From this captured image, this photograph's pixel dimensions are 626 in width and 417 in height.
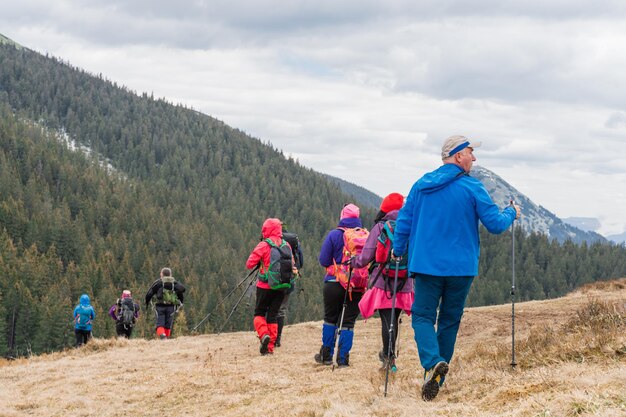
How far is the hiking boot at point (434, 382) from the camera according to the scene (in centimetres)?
689

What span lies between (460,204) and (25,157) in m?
176

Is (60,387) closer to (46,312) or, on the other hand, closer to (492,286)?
(46,312)

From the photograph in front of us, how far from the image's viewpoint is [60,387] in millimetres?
11352

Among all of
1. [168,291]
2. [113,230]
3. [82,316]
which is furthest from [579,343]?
[113,230]

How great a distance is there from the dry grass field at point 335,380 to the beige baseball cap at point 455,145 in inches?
102

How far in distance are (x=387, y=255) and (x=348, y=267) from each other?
1565mm

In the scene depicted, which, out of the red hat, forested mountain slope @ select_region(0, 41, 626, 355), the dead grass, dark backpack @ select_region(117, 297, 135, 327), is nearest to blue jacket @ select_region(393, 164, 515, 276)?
the dead grass

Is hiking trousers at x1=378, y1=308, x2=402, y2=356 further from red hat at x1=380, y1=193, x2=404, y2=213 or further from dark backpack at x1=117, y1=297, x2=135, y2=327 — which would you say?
dark backpack at x1=117, y1=297, x2=135, y2=327

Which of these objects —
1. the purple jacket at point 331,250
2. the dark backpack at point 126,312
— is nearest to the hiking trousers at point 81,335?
the dark backpack at point 126,312

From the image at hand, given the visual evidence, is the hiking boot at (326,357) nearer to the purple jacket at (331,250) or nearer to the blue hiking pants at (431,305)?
the purple jacket at (331,250)

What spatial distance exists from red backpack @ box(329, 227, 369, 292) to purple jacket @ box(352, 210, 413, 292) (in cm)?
93

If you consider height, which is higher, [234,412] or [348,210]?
[348,210]

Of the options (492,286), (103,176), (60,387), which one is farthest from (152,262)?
(60,387)

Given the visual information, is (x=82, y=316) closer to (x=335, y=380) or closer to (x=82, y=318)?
(x=82, y=318)
